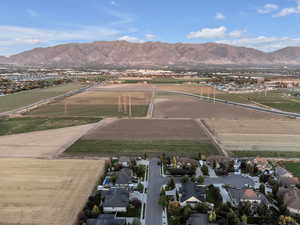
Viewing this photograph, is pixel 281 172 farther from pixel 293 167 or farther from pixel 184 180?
pixel 184 180

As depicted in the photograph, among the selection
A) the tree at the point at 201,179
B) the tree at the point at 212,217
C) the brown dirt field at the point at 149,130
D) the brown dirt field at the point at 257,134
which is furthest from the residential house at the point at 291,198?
the brown dirt field at the point at 149,130

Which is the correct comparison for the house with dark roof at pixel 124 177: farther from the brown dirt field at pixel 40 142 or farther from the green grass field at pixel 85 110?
the green grass field at pixel 85 110

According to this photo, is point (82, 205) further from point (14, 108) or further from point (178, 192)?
point (14, 108)

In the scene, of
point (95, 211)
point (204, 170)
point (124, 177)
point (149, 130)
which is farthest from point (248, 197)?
point (149, 130)

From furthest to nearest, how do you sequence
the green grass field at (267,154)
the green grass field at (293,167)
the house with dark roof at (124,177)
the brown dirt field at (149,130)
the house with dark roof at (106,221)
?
the brown dirt field at (149,130) → the green grass field at (267,154) → the green grass field at (293,167) → the house with dark roof at (124,177) → the house with dark roof at (106,221)

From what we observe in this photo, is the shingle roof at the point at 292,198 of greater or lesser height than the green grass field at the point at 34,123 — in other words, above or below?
below

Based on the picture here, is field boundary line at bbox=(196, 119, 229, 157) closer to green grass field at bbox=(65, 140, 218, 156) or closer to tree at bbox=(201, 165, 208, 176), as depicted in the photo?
green grass field at bbox=(65, 140, 218, 156)

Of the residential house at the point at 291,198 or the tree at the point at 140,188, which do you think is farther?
the tree at the point at 140,188
